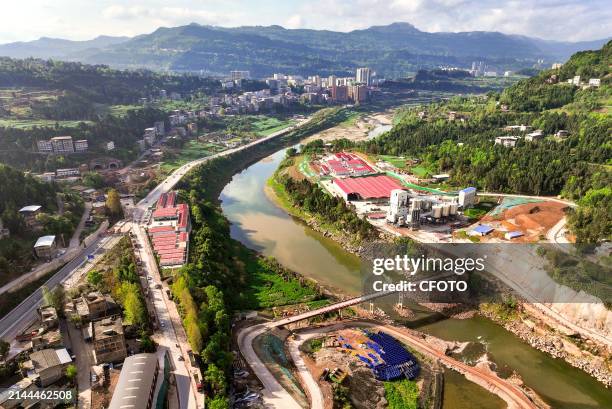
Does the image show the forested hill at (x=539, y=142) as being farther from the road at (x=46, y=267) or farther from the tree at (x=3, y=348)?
the road at (x=46, y=267)

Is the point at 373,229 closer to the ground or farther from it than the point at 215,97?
closer to the ground

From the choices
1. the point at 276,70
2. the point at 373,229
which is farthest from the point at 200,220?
the point at 276,70

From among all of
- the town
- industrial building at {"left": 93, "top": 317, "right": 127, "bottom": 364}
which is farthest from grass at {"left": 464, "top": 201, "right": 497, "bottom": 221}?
industrial building at {"left": 93, "top": 317, "right": 127, "bottom": 364}

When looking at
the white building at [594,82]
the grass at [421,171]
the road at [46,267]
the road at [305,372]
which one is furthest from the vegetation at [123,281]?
the white building at [594,82]

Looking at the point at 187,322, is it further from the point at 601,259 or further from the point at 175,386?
the point at 601,259

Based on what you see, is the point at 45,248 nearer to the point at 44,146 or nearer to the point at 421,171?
the point at 44,146

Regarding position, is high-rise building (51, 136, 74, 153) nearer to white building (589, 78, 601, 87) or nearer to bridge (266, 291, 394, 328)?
bridge (266, 291, 394, 328)
